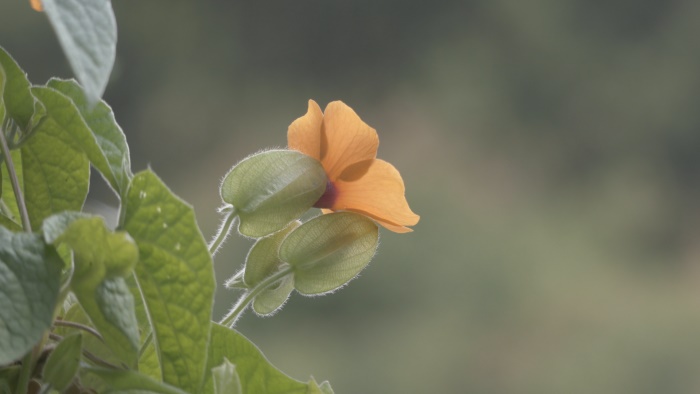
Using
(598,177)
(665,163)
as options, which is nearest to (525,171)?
(598,177)

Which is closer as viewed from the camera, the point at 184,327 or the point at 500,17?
the point at 184,327

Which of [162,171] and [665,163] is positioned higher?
[665,163]

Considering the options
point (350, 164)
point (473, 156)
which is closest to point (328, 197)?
point (350, 164)

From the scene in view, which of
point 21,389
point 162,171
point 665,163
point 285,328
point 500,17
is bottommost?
point 285,328

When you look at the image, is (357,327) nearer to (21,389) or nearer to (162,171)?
(162,171)

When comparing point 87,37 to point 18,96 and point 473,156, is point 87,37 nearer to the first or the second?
point 18,96

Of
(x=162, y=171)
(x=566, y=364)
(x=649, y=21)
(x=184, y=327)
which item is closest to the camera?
(x=184, y=327)

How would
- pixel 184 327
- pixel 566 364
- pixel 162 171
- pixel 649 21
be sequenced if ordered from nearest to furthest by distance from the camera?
pixel 184 327 < pixel 566 364 < pixel 162 171 < pixel 649 21

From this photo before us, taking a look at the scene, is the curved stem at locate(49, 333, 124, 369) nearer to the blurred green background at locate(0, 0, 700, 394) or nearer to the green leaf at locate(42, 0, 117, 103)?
the green leaf at locate(42, 0, 117, 103)
